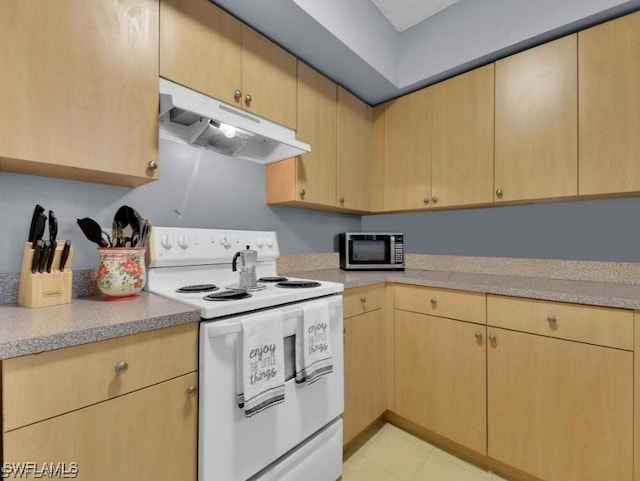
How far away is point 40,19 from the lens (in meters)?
0.94

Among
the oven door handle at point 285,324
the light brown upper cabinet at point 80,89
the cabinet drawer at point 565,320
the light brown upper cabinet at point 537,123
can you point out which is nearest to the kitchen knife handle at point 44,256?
the light brown upper cabinet at point 80,89

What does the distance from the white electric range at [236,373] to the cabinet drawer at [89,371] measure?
0.28 ft

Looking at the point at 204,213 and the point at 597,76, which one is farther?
the point at 204,213

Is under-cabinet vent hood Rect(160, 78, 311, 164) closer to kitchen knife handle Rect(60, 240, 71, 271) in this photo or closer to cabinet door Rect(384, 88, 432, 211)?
kitchen knife handle Rect(60, 240, 71, 271)

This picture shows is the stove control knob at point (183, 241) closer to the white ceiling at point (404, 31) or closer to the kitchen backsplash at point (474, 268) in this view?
the kitchen backsplash at point (474, 268)

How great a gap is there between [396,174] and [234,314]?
1.63 metres

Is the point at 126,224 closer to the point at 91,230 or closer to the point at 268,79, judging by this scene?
the point at 91,230

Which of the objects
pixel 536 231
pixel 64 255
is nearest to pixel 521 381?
pixel 536 231

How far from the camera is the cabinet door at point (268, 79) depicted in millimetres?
1508

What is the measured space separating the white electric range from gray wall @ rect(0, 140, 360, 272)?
192 millimetres

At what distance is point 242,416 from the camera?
1053 mm

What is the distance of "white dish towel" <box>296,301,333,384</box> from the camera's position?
122 centimetres

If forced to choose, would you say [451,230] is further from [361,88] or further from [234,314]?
[234,314]

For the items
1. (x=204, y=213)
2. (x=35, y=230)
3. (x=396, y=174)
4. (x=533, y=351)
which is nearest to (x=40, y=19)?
(x=35, y=230)
